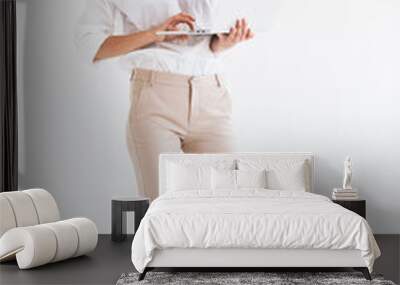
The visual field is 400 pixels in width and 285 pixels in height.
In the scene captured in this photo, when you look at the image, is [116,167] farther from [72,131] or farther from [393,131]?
[393,131]

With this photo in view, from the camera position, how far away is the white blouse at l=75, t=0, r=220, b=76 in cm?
744

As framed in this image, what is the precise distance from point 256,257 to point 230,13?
10.6ft

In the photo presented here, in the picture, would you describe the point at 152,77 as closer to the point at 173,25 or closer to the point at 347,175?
the point at 173,25

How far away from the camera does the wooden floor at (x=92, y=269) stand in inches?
204

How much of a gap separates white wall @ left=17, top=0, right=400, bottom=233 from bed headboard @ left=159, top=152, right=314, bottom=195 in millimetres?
198

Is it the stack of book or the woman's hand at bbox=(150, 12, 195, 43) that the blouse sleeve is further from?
the stack of book

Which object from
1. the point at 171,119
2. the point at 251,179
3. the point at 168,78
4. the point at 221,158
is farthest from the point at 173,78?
the point at 251,179

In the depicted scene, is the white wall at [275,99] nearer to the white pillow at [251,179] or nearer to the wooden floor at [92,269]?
the white pillow at [251,179]

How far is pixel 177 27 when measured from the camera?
7.46 meters

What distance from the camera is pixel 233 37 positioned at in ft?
24.6

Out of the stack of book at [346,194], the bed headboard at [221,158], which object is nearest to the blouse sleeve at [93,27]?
the bed headboard at [221,158]

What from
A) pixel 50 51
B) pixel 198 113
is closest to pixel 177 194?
pixel 198 113

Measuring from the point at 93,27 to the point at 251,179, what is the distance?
2442mm

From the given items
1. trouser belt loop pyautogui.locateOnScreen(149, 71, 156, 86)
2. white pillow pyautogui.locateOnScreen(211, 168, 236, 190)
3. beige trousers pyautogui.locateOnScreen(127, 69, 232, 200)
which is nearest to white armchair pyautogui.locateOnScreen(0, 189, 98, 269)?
white pillow pyautogui.locateOnScreen(211, 168, 236, 190)
